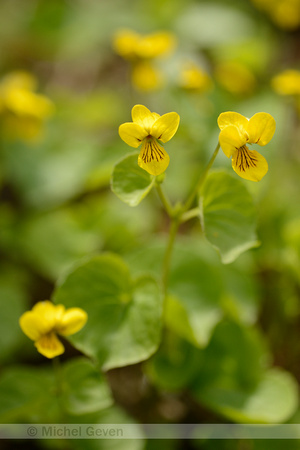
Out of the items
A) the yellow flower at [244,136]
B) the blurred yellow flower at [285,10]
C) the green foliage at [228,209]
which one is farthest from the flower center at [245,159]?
the blurred yellow flower at [285,10]

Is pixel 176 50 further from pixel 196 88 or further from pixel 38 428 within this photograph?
pixel 38 428

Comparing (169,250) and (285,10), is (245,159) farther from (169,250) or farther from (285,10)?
(285,10)

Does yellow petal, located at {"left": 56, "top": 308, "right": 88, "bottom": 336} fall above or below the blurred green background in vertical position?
above

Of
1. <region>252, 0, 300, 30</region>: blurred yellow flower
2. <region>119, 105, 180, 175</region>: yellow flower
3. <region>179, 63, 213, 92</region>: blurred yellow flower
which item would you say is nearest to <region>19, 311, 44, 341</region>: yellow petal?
<region>119, 105, 180, 175</region>: yellow flower

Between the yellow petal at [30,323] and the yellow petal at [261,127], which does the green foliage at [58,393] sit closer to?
the yellow petal at [30,323]

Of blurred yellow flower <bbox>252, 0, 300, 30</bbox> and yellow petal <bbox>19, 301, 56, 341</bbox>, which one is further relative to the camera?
blurred yellow flower <bbox>252, 0, 300, 30</bbox>

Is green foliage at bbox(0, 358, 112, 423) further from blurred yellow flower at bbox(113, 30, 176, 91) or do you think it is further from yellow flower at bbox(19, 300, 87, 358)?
blurred yellow flower at bbox(113, 30, 176, 91)
